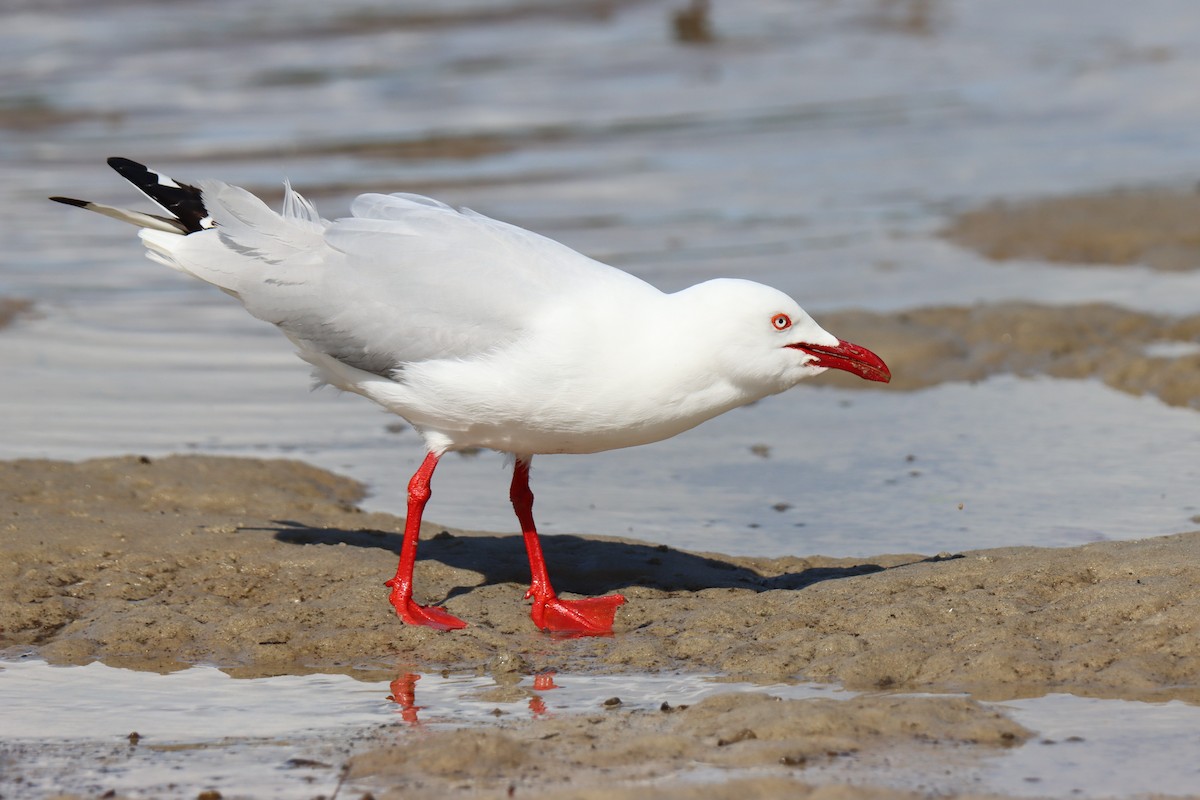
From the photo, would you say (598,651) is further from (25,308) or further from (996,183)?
(996,183)

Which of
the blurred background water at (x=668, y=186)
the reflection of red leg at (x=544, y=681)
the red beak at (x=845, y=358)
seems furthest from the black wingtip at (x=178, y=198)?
the red beak at (x=845, y=358)

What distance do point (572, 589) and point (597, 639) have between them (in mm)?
779

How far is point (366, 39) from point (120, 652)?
20.4 meters

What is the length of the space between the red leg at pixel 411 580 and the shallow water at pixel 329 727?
500 millimetres

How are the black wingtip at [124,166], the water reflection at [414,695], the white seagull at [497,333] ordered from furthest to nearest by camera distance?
1. the black wingtip at [124,166]
2. the white seagull at [497,333]
3. the water reflection at [414,695]

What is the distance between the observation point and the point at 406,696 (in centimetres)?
546

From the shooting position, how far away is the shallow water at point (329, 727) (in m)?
4.52

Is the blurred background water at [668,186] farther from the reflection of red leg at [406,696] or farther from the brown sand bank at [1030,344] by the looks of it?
the reflection of red leg at [406,696]

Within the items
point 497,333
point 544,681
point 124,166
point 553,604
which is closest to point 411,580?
point 553,604

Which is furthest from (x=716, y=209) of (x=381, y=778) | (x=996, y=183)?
(x=381, y=778)

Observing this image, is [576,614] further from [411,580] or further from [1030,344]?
[1030,344]

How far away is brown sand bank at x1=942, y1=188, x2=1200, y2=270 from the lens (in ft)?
40.9

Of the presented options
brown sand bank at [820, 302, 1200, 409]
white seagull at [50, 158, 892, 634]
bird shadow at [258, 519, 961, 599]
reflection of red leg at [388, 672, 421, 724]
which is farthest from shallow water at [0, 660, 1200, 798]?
brown sand bank at [820, 302, 1200, 409]

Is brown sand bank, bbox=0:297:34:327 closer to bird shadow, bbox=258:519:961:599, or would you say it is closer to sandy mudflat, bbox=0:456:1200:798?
sandy mudflat, bbox=0:456:1200:798
